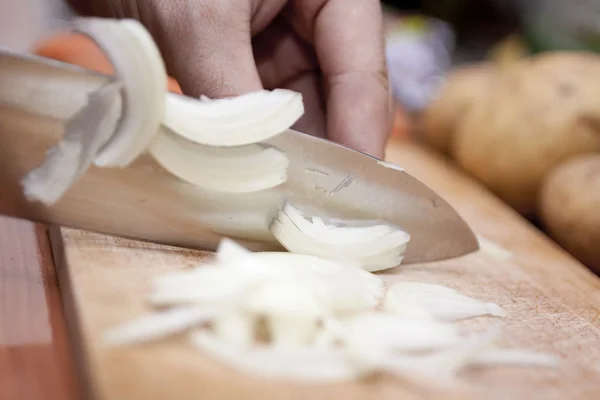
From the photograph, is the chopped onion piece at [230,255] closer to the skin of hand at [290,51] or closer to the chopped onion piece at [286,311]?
the chopped onion piece at [286,311]

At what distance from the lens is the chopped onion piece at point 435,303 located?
72cm

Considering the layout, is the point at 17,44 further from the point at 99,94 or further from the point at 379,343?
the point at 379,343

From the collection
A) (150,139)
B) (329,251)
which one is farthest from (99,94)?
(329,251)

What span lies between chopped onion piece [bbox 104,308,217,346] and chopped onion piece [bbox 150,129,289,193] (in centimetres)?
21

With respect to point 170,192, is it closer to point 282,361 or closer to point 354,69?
point 282,361

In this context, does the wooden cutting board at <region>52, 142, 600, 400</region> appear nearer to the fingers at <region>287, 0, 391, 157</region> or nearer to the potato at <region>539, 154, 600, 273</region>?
the potato at <region>539, 154, 600, 273</region>

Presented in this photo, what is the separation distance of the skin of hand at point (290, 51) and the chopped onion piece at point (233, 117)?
11 cm

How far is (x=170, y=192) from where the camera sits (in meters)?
0.79

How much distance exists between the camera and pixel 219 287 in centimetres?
61

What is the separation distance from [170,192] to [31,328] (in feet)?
0.72

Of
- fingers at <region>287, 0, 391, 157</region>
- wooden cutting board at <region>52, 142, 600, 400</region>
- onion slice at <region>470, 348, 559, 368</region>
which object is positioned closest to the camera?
wooden cutting board at <region>52, 142, 600, 400</region>

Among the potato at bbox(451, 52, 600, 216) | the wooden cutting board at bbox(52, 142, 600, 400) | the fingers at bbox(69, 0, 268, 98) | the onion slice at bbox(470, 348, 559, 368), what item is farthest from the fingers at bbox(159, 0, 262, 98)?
the potato at bbox(451, 52, 600, 216)

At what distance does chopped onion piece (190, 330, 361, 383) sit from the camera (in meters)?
0.56

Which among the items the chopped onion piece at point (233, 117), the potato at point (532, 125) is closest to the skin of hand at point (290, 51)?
the chopped onion piece at point (233, 117)
